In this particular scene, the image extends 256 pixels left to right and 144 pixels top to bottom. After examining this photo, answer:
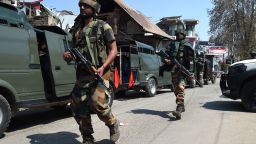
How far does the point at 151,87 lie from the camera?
50.3 ft

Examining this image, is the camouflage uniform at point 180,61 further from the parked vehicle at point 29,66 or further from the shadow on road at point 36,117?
the shadow on road at point 36,117

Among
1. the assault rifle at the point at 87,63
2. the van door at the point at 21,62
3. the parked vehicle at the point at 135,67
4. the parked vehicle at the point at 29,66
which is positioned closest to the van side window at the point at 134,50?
the parked vehicle at the point at 135,67

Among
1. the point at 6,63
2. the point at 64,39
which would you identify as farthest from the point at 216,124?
the point at 6,63

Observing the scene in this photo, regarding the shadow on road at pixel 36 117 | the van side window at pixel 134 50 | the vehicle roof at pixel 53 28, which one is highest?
the vehicle roof at pixel 53 28

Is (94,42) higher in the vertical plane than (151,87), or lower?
higher

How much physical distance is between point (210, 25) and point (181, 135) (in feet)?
169

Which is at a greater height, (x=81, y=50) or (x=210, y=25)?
(x=210, y=25)

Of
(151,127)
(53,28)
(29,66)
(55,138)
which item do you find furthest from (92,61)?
(53,28)

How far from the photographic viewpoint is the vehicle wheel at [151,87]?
1491cm

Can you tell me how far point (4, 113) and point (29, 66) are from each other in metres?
1.11

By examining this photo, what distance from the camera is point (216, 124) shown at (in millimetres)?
8375

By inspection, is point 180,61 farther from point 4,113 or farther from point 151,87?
point 151,87

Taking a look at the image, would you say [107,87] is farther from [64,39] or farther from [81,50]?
[64,39]

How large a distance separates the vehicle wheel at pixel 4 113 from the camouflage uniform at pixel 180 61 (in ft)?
11.8
